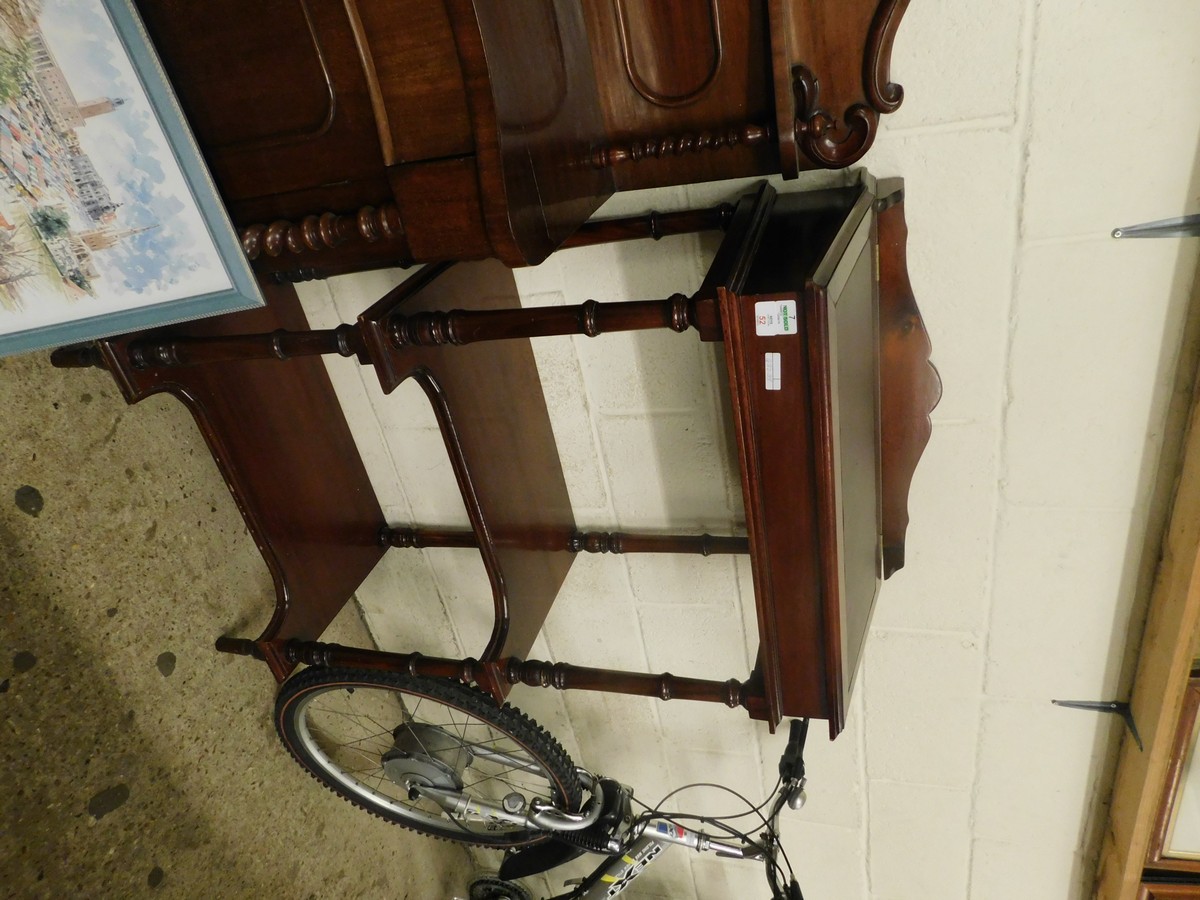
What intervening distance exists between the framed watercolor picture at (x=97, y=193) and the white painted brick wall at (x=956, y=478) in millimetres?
542

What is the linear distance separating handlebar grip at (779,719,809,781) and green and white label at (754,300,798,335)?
79 centimetres

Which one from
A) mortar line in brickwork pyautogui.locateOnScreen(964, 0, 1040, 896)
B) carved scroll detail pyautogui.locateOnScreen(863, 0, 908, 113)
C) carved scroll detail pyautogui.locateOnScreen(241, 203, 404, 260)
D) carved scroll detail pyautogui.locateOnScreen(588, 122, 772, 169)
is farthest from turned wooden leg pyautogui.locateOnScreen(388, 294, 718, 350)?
mortar line in brickwork pyautogui.locateOnScreen(964, 0, 1040, 896)

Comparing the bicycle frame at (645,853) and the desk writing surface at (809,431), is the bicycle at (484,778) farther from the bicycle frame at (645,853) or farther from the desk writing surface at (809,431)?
the desk writing surface at (809,431)

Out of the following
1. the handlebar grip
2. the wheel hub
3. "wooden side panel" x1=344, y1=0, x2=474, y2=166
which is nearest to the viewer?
"wooden side panel" x1=344, y1=0, x2=474, y2=166

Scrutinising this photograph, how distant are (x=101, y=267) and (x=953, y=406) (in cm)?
110

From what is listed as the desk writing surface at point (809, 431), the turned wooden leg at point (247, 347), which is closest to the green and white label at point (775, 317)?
the desk writing surface at point (809, 431)

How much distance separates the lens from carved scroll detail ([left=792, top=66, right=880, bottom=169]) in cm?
90

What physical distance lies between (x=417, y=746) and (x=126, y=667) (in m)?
0.68

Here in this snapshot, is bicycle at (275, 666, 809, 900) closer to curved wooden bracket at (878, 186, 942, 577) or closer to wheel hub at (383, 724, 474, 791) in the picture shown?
wheel hub at (383, 724, 474, 791)

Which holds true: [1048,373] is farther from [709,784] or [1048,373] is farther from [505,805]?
[505,805]

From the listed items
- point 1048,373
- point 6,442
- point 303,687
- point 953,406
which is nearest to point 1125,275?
point 1048,373

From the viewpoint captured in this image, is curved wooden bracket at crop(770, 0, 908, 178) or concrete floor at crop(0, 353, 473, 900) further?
concrete floor at crop(0, 353, 473, 900)

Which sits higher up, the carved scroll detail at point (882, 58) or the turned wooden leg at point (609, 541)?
the carved scroll detail at point (882, 58)

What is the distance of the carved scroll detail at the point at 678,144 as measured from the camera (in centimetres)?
90
